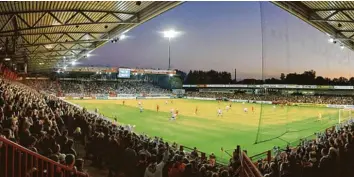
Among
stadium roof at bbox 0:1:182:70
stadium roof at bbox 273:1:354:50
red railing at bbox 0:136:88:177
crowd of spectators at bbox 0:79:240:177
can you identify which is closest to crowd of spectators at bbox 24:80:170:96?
stadium roof at bbox 0:1:182:70

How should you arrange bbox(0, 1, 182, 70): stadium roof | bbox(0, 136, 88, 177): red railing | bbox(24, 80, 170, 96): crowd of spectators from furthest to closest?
bbox(24, 80, 170, 96): crowd of spectators, bbox(0, 1, 182, 70): stadium roof, bbox(0, 136, 88, 177): red railing

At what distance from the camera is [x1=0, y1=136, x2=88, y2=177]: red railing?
527 centimetres

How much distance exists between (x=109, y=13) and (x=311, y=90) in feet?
255

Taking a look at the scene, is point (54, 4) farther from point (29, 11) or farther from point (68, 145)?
point (68, 145)

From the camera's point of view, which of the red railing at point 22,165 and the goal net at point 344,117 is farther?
the goal net at point 344,117

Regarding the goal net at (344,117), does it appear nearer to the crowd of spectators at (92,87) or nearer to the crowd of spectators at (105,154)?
the crowd of spectators at (105,154)

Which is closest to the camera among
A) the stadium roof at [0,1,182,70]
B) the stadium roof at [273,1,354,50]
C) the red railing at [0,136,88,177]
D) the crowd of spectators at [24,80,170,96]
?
the red railing at [0,136,88,177]

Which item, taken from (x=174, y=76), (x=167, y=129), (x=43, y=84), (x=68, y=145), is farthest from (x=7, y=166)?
(x=174, y=76)

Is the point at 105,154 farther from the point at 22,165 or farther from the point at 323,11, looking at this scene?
the point at 323,11

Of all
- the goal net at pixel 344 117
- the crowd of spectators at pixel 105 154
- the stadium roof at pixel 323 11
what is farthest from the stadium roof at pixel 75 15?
the goal net at pixel 344 117

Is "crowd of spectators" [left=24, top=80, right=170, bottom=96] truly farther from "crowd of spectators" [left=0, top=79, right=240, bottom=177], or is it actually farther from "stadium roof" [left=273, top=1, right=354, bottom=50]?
"crowd of spectators" [left=0, top=79, right=240, bottom=177]

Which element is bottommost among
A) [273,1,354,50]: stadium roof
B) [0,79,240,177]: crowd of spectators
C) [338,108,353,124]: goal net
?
[338,108,353,124]: goal net

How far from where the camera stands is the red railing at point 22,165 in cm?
527

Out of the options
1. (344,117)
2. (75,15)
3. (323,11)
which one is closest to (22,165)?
(75,15)
